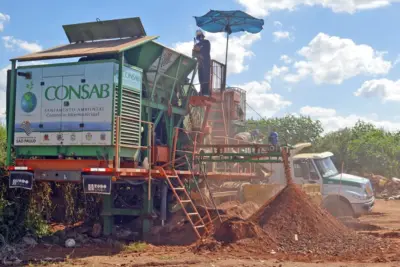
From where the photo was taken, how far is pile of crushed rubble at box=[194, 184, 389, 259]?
35.8 ft

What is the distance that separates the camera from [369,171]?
3884cm

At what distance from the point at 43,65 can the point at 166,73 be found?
3142 millimetres

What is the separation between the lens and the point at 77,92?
1144 cm

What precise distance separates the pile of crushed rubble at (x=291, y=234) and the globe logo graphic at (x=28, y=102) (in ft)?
15.9

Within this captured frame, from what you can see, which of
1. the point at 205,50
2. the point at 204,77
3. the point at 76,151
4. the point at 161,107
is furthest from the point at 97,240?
the point at 205,50

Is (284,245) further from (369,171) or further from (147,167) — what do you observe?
(369,171)

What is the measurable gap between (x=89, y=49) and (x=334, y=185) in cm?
993

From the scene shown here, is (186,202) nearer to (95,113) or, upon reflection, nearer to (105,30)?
(95,113)

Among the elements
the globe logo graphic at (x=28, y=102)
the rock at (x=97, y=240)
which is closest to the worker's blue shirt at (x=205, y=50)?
the globe logo graphic at (x=28, y=102)

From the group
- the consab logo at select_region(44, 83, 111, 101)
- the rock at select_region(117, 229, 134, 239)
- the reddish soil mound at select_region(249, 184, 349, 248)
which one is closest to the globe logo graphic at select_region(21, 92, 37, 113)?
the consab logo at select_region(44, 83, 111, 101)

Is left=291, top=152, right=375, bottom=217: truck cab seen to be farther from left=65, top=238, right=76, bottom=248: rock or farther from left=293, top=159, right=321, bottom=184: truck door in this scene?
left=65, top=238, right=76, bottom=248: rock

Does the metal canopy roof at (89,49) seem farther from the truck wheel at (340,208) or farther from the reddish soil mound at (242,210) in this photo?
the truck wheel at (340,208)

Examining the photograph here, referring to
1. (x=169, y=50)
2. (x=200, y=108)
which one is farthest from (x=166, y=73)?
(x=200, y=108)

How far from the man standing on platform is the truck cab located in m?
5.69
